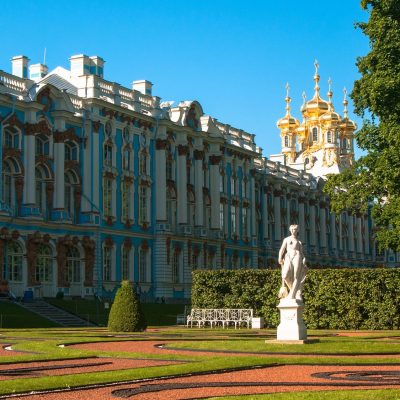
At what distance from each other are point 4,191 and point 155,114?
1725 cm

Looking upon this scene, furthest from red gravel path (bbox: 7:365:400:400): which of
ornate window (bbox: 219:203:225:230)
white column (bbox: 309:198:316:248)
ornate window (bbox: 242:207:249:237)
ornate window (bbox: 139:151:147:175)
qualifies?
white column (bbox: 309:198:316:248)

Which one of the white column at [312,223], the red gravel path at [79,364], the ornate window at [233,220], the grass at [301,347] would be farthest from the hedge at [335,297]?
the white column at [312,223]

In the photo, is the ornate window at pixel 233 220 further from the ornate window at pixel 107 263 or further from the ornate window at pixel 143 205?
the ornate window at pixel 107 263

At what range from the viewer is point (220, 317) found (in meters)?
46.8

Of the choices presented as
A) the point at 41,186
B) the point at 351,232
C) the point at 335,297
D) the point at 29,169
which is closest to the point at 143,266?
the point at 41,186

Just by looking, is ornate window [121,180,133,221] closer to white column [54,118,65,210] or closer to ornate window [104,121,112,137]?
ornate window [104,121,112,137]

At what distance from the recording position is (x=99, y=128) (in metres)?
59.3

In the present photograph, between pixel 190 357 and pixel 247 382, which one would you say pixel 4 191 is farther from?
pixel 247 382

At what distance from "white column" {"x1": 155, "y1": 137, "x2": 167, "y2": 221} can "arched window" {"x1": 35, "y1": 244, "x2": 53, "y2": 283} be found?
12139 mm

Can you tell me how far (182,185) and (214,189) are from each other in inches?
233

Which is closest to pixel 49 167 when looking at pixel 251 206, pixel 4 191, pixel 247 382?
pixel 4 191

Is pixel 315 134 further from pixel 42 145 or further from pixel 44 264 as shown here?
pixel 44 264

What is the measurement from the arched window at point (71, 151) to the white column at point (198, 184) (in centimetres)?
1454

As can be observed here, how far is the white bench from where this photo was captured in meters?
45.8
